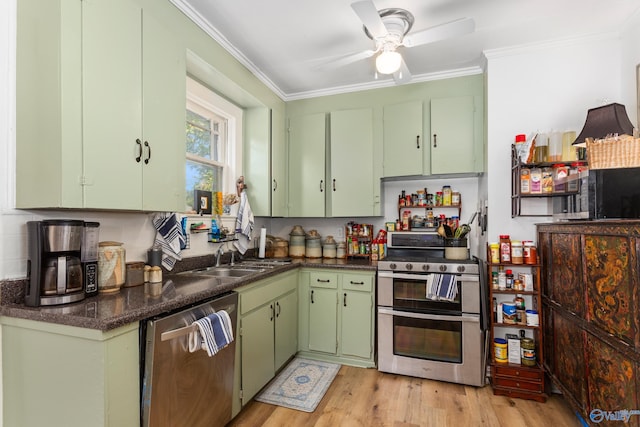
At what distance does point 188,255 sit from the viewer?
8.29 ft

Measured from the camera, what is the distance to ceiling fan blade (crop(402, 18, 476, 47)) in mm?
1783

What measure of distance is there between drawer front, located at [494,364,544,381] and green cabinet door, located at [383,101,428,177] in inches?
68.5

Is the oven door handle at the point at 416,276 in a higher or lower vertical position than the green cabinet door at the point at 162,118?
lower

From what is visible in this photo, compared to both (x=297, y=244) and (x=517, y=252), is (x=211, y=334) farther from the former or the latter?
(x=517, y=252)

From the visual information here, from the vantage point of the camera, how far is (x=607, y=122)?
2.06 m

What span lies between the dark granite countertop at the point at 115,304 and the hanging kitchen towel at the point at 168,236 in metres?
0.29

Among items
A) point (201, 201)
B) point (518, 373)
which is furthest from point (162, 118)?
point (518, 373)

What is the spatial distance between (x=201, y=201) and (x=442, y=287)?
2.07m

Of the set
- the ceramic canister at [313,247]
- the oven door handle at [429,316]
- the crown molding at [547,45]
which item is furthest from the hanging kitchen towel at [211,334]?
the crown molding at [547,45]

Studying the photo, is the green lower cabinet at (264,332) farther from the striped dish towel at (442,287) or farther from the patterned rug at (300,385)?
the striped dish towel at (442,287)

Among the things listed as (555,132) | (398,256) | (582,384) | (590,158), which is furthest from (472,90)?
(582,384)

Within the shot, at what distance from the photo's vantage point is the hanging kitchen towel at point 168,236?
2197 millimetres

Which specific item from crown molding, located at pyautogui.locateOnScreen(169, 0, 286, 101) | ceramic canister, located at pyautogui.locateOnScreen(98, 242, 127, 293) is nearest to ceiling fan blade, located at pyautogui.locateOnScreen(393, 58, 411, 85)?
crown molding, located at pyautogui.locateOnScreen(169, 0, 286, 101)

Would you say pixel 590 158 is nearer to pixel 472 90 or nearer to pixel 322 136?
pixel 472 90
